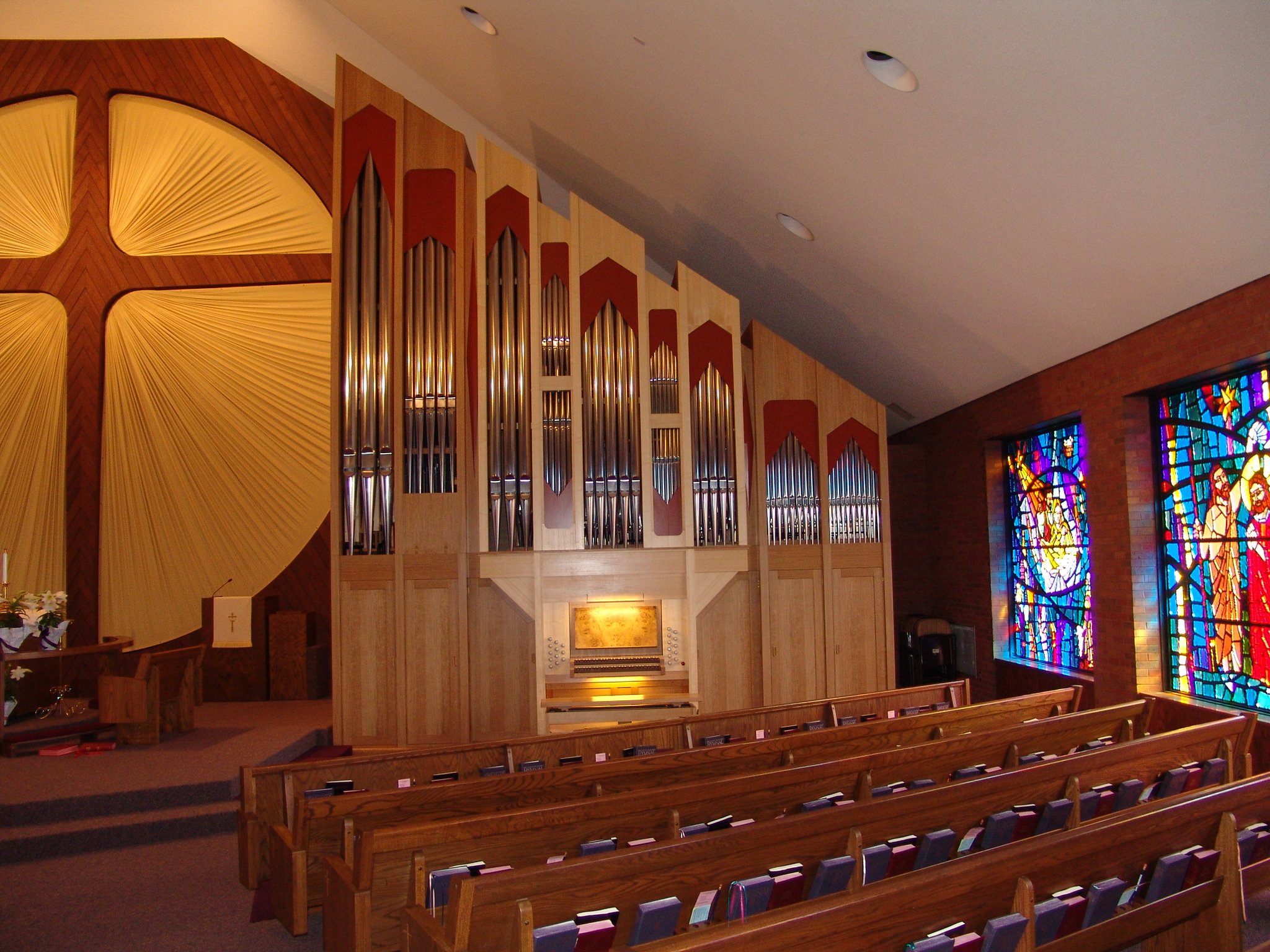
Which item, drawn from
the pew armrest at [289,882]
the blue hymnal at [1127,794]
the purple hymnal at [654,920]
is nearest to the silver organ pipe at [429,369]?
the pew armrest at [289,882]

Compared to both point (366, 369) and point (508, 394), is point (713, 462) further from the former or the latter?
point (366, 369)

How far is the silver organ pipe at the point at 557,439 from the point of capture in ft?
22.5

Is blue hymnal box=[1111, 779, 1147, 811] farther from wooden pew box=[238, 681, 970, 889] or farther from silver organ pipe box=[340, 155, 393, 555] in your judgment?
silver organ pipe box=[340, 155, 393, 555]

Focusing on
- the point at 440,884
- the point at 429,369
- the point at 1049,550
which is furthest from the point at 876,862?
the point at 1049,550

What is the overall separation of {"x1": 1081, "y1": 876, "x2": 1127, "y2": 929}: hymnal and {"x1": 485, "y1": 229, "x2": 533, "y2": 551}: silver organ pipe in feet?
15.1

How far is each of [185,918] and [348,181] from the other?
524 cm

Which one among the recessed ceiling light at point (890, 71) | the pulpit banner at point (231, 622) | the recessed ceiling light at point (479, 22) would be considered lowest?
the pulpit banner at point (231, 622)

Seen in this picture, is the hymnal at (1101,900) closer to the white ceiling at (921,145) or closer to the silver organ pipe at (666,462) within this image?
the white ceiling at (921,145)

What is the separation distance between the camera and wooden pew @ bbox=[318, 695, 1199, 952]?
288 cm

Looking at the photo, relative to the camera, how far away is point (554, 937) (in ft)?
7.41

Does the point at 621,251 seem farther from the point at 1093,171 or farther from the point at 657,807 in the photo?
the point at 657,807

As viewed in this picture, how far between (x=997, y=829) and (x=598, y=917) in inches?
61.6

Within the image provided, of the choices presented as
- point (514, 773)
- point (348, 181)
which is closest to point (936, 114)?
point (514, 773)

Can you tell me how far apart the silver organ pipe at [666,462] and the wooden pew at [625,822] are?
3.33m
